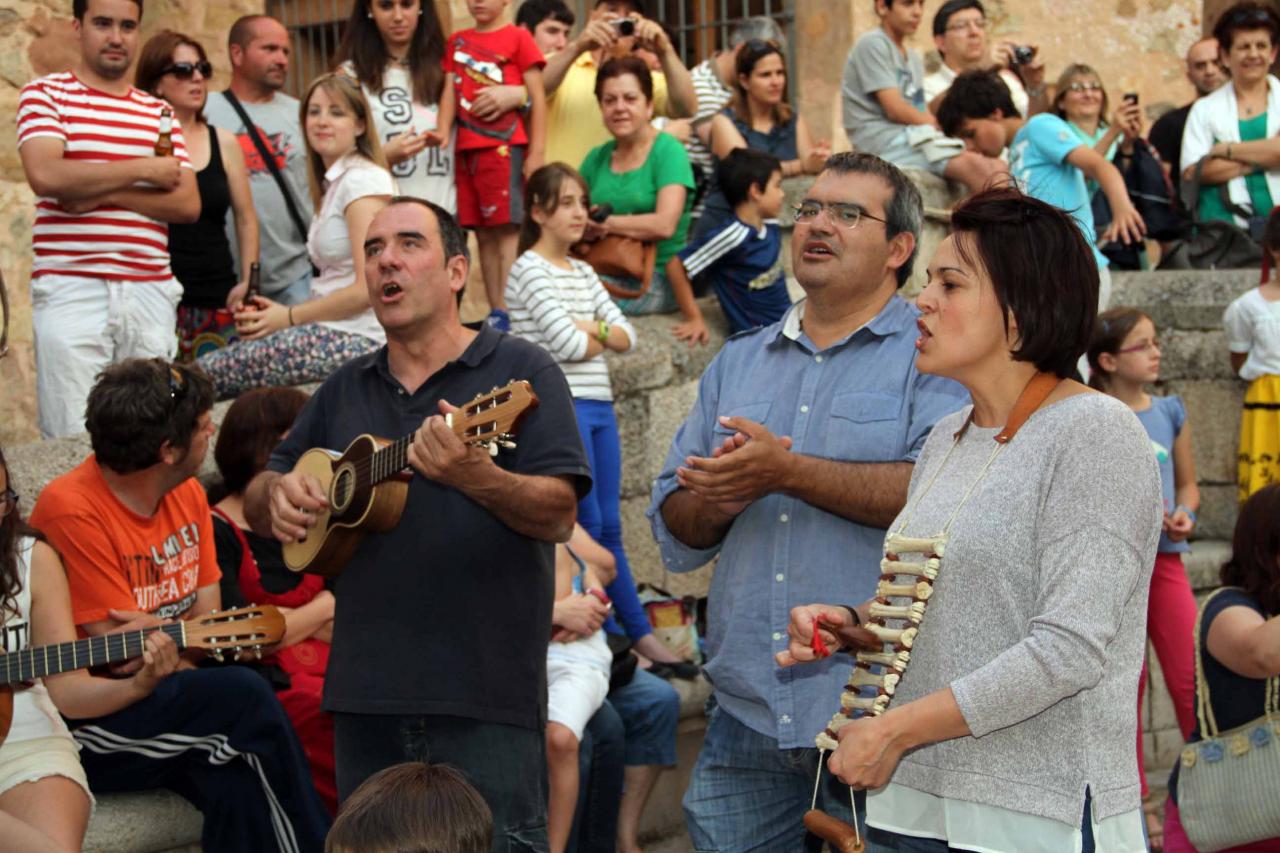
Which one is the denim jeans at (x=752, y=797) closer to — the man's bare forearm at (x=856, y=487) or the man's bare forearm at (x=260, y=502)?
the man's bare forearm at (x=856, y=487)

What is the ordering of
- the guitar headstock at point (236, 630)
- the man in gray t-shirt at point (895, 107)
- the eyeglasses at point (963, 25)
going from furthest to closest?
the eyeglasses at point (963, 25) < the man in gray t-shirt at point (895, 107) < the guitar headstock at point (236, 630)

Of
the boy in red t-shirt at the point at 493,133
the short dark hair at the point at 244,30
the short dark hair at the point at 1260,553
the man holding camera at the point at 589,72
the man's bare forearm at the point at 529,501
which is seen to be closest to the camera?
the man's bare forearm at the point at 529,501

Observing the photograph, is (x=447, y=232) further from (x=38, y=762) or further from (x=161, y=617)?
(x=38, y=762)

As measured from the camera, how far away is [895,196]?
3811mm

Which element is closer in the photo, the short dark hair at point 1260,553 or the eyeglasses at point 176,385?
the short dark hair at point 1260,553

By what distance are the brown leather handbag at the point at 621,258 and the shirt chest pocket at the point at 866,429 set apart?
3497 millimetres

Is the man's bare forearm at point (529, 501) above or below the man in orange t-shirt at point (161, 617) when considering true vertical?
above

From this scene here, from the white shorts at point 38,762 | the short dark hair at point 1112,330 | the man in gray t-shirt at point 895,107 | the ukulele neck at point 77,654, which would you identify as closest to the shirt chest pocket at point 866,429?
the ukulele neck at point 77,654

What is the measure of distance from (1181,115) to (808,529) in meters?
6.57

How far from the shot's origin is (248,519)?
4.80 meters

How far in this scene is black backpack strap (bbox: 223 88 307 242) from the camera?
269 inches

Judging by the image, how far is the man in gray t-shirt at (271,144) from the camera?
6828mm

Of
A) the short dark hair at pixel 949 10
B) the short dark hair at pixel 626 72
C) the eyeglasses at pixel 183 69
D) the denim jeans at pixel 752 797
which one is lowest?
the denim jeans at pixel 752 797

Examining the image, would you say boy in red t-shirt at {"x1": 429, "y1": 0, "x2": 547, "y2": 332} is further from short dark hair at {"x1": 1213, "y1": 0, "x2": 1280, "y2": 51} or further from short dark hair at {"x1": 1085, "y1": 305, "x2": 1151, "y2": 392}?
short dark hair at {"x1": 1213, "y1": 0, "x2": 1280, "y2": 51}
